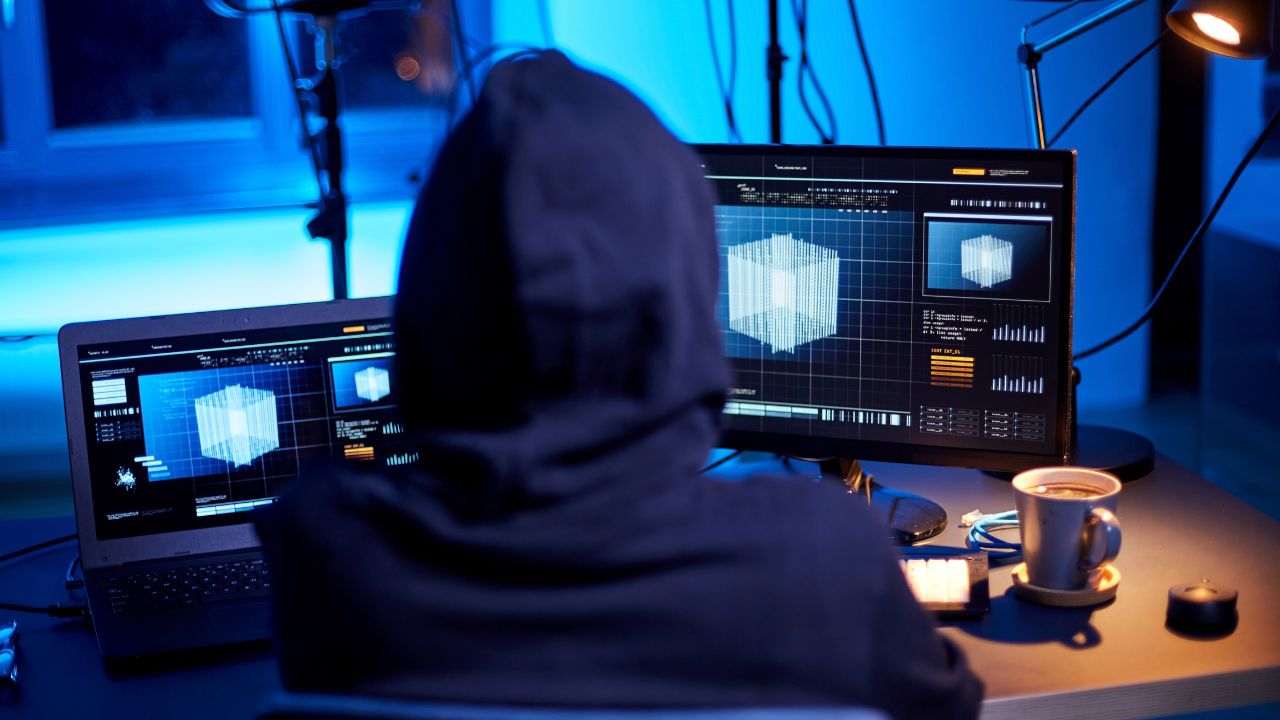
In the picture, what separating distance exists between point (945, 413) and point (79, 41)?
3074 millimetres

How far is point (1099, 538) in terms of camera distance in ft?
3.96

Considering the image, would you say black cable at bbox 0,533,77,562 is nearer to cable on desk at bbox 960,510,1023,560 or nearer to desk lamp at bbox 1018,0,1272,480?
cable on desk at bbox 960,510,1023,560

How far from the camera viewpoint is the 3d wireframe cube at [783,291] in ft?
4.82

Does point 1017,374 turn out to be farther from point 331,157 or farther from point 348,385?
point 331,157

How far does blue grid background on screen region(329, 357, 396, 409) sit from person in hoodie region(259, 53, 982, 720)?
67 centimetres

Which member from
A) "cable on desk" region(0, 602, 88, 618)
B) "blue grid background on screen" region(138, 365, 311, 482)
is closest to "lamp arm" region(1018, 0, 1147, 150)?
"blue grid background on screen" region(138, 365, 311, 482)

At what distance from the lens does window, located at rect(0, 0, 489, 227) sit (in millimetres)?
3518

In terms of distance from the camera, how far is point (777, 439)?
1.53m

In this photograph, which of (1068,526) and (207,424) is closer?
(1068,526)

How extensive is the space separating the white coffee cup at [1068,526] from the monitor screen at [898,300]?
0.10m

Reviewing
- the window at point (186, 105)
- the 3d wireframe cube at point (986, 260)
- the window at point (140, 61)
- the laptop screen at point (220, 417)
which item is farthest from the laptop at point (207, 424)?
the window at point (140, 61)

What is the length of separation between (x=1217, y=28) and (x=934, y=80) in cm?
181

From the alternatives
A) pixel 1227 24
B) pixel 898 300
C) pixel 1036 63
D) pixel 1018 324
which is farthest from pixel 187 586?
pixel 1227 24

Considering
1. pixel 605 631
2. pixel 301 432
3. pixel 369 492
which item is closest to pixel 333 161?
pixel 301 432
